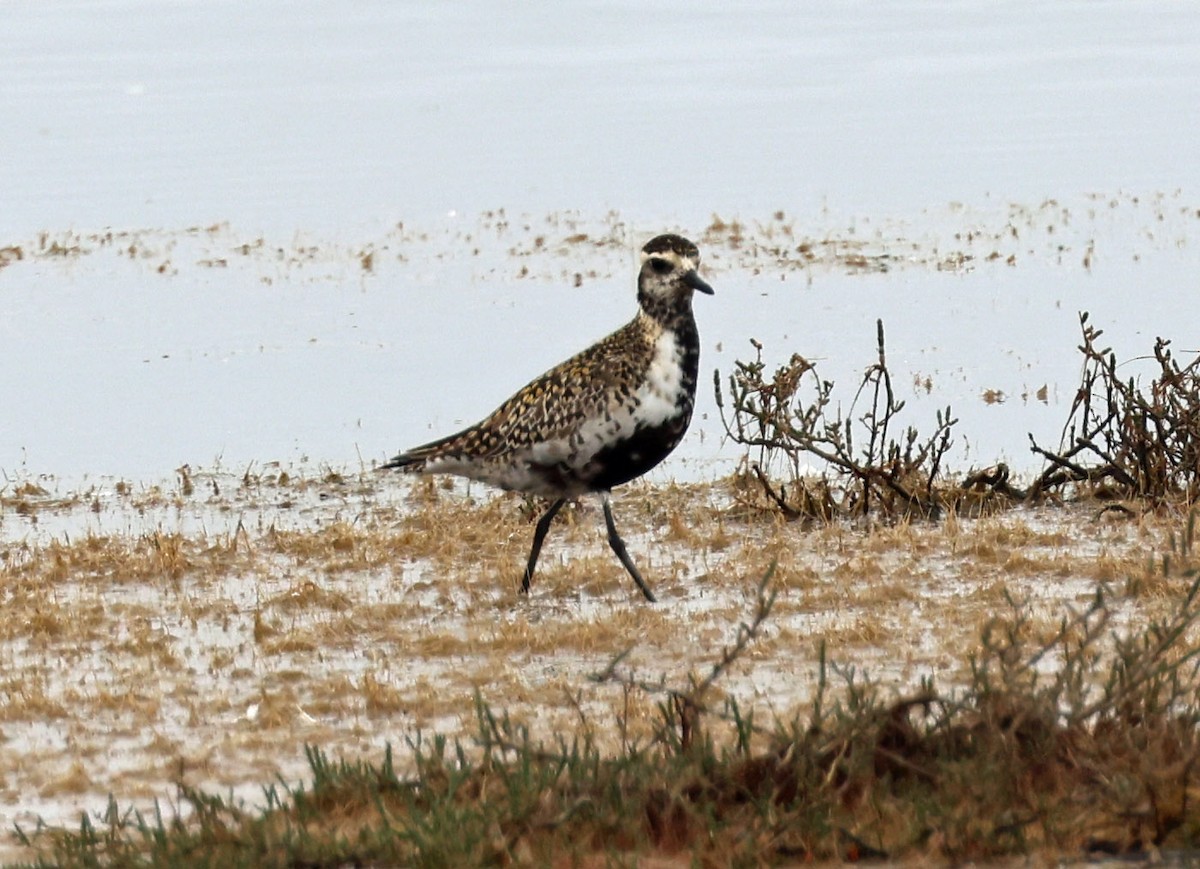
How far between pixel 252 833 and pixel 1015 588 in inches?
185

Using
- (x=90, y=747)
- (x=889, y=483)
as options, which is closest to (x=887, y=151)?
(x=889, y=483)

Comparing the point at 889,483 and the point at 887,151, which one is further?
the point at 887,151

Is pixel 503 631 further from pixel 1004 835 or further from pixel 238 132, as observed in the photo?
pixel 238 132

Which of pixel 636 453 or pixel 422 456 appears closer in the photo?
pixel 636 453

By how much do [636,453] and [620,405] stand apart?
0.81ft

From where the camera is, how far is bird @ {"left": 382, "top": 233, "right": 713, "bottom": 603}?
32.3ft

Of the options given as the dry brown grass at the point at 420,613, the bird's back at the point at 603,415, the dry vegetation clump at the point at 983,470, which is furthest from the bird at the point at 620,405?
the dry vegetation clump at the point at 983,470

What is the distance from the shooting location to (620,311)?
18812mm

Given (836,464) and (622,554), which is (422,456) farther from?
(836,464)

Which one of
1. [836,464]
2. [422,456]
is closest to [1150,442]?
[836,464]

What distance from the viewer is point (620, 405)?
9.82 metres

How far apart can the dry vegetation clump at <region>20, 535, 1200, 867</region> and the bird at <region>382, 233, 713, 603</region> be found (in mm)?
3077

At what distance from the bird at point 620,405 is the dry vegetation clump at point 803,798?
3.08 m

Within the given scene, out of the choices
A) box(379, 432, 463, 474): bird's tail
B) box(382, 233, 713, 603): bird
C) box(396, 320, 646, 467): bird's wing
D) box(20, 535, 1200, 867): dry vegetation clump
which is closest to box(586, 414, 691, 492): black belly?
box(382, 233, 713, 603): bird
